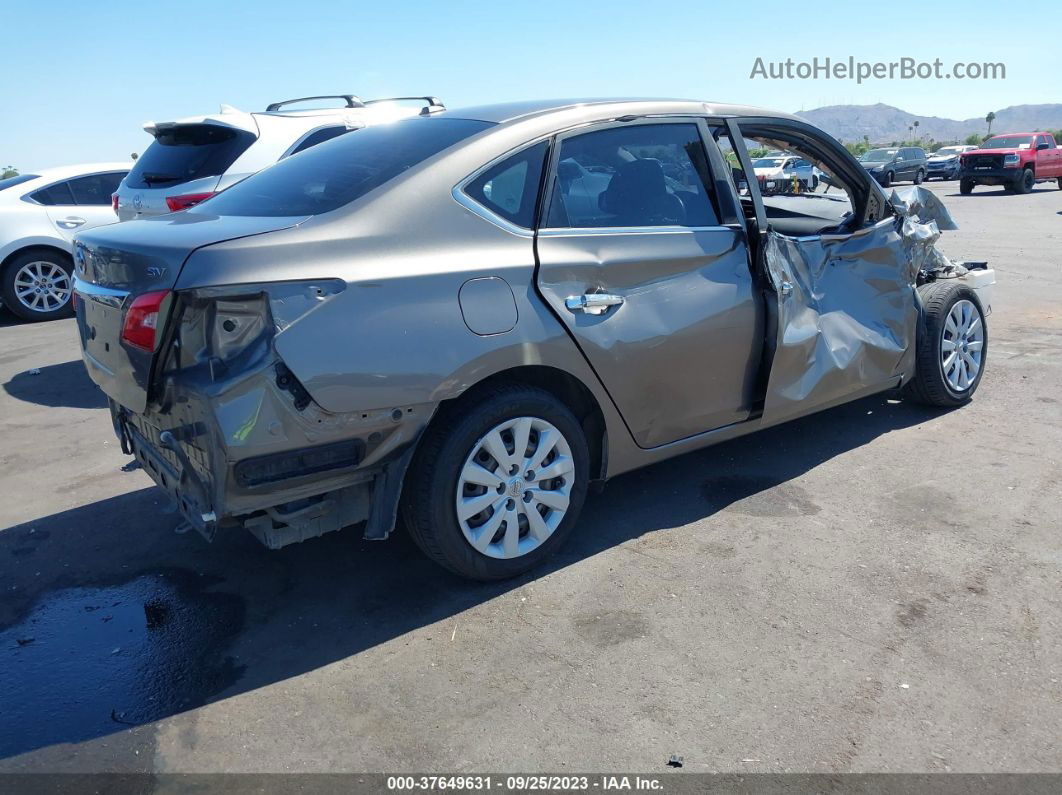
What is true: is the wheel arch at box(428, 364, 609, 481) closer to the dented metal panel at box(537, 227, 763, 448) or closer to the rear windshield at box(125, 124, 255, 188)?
the dented metal panel at box(537, 227, 763, 448)

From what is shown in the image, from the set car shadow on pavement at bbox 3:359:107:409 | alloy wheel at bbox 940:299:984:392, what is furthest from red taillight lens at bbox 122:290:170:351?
alloy wheel at bbox 940:299:984:392

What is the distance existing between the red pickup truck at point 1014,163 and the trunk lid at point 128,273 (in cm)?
2970

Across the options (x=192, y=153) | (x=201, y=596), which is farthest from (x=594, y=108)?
(x=192, y=153)

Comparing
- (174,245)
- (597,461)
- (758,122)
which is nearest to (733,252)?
(758,122)

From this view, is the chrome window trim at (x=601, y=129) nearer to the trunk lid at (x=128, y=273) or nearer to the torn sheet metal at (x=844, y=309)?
the torn sheet metal at (x=844, y=309)

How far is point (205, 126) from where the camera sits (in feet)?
23.0

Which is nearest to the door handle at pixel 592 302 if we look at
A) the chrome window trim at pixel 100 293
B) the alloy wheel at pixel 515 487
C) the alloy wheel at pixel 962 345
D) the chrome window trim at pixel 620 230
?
the chrome window trim at pixel 620 230

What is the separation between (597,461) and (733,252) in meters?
1.16

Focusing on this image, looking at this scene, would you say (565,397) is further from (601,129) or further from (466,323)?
(601,129)

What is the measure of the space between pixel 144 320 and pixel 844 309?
11.2 ft

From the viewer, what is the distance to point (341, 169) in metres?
3.72

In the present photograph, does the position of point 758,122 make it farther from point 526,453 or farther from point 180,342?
point 180,342

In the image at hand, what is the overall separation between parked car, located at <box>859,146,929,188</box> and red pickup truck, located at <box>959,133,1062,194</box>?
21.4ft

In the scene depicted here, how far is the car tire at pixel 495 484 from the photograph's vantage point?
3348 mm
